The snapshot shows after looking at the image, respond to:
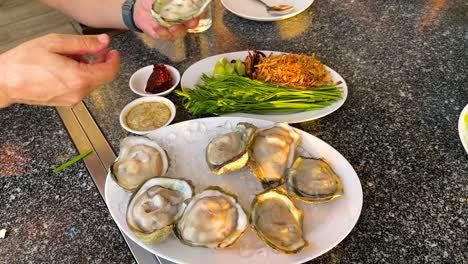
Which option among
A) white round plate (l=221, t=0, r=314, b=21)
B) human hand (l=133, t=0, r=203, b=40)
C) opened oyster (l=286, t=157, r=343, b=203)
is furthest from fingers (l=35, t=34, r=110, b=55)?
white round plate (l=221, t=0, r=314, b=21)

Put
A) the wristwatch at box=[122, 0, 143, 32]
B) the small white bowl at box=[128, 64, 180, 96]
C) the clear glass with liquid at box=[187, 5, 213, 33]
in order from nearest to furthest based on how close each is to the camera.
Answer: the small white bowl at box=[128, 64, 180, 96], the wristwatch at box=[122, 0, 143, 32], the clear glass with liquid at box=[187, 5, 213, 33]

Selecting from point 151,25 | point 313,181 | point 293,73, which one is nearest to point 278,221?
point 313,181

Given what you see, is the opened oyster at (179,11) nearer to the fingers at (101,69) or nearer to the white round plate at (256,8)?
the fingers at (101,69)

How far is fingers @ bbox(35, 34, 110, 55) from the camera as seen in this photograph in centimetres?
94

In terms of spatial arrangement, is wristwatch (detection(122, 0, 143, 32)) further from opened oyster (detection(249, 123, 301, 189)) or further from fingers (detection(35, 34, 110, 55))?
opened oyster (detection(249, 123, 301, 189))

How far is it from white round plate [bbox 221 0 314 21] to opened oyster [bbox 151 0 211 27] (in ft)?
1.43

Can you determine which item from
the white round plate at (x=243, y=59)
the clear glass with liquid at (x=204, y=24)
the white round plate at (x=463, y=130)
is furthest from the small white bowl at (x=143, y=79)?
the white round plate at (x=463, y=130)

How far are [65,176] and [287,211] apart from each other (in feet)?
1.96

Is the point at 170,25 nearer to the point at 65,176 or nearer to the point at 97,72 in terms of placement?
the point at 97,72

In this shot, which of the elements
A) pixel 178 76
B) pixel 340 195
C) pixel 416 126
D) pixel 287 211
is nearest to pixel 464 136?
pixel 416 126

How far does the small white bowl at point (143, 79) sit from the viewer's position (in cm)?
126

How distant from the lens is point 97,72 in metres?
0.99

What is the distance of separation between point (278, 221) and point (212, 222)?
14 cm

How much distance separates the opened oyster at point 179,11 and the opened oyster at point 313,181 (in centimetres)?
54
